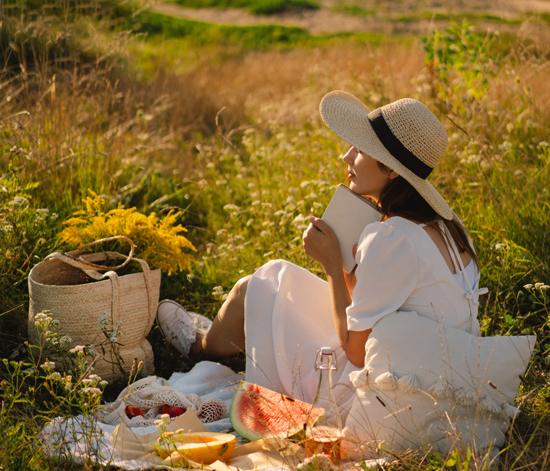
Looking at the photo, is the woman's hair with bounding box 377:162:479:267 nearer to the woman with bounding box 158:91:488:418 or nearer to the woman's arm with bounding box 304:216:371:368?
the woman with bounding box 158:91:488:418

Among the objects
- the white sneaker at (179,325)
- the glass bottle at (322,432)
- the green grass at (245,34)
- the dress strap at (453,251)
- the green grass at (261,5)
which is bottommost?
the white sneaker at (179,325)

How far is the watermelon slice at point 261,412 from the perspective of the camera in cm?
262

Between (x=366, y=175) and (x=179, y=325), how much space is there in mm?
1664

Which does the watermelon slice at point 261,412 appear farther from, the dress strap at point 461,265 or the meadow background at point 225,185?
the dress strap at point 461,265

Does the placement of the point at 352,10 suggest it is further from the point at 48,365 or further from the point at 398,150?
the point at 48,365

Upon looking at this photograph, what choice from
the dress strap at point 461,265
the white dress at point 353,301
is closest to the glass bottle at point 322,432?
the white dress at point 353,301

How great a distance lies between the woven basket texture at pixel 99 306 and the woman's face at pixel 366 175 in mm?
1305

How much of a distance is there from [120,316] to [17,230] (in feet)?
3.14

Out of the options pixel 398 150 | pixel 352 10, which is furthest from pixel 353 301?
pixel 352 10

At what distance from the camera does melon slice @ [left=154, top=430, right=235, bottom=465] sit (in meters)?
2.34

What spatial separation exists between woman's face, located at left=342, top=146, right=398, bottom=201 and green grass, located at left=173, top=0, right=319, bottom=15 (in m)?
28.1

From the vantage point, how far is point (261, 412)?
9.04 feet

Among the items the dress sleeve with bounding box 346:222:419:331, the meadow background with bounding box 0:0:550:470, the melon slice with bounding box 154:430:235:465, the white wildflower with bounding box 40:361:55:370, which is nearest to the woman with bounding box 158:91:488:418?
the dress sleeve with bounding box 346:222:419:331

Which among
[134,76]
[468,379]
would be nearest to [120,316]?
[468,379]
